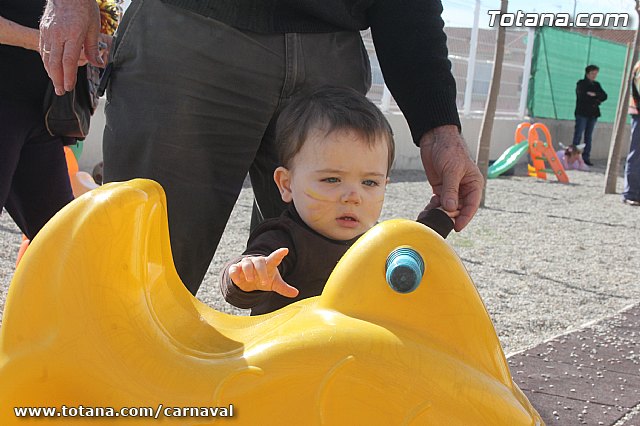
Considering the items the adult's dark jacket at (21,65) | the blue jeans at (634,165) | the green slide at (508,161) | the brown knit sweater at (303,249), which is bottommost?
the green slide at (508,161)

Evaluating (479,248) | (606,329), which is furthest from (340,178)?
(479,248)

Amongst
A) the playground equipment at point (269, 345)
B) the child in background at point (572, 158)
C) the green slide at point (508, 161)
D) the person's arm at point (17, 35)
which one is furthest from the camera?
the child in background at point (572, 158)

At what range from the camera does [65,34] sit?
81.7 inches

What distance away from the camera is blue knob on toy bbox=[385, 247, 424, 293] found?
1495 millimetres

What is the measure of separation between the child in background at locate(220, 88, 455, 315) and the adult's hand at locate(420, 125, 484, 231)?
52 mm

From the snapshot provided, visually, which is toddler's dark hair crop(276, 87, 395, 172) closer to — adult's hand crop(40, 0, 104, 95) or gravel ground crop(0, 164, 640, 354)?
adult's hand crop(40, 0, 104, 95)

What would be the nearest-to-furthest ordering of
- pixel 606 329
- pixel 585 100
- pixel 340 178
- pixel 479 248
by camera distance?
pixel 340 178, pixel 606 329, pixel 479 248, pixel 585 100

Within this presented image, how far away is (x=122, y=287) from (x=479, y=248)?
5022 millimetres

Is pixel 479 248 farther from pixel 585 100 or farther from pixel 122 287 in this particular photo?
pixel 585 100

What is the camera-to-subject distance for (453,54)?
12938 mm

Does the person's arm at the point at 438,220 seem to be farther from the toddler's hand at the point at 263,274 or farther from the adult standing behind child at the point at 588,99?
the adult standing behind child at the point at 588,99

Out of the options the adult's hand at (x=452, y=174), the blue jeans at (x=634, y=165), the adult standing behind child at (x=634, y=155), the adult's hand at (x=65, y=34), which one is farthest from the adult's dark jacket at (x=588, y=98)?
the adult's hand at (x=65, y=34)

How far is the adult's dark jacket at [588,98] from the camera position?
50.8 ft

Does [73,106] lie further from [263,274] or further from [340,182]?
[263,274]
